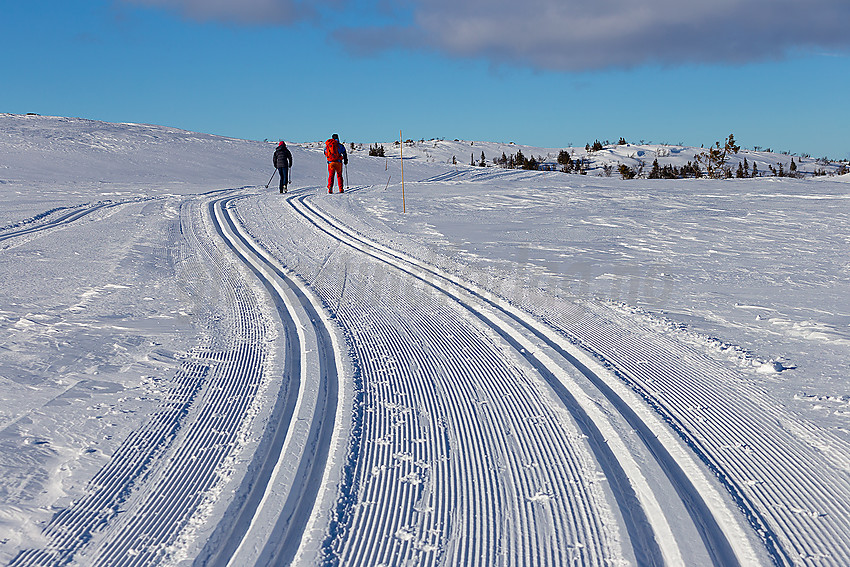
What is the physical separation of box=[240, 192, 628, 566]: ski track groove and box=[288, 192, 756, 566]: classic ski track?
0.27 m

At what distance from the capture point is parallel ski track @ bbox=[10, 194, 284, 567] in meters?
2.53

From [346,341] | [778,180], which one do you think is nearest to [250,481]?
[346,341]

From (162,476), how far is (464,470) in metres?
1.56

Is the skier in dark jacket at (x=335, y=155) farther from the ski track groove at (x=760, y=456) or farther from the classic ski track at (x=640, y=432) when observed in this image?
the ski track groove at (x=760, y=456)

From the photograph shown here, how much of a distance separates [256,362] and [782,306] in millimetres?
5397

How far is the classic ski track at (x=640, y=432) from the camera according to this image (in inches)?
101

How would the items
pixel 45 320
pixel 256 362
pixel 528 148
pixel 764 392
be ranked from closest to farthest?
pixel 764 392, pixel 256 362, pixel 45 320, pixel 528 148

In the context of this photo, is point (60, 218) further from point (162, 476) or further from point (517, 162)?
point (517, 162)

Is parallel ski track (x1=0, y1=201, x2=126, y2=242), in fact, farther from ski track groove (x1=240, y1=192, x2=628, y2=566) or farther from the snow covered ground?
ski track groove (x1=240, y1=192, x2=628, y2=566)

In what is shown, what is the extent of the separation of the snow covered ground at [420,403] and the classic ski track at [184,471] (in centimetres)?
1

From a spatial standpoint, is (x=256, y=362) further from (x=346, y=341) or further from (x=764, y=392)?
(x=764, y=392)

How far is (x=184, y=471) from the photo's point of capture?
3.15m

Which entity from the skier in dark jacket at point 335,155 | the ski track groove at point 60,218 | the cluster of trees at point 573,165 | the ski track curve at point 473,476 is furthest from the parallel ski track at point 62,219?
the cluster of trees at point 573,165

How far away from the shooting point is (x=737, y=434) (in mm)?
3537
